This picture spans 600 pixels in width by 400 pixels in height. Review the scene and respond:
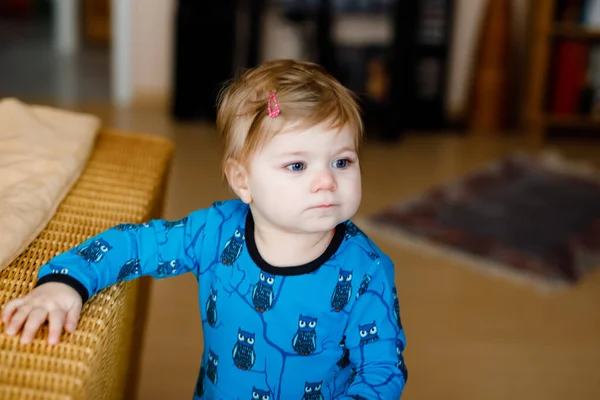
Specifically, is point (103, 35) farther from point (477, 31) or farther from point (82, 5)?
point (477, 31)

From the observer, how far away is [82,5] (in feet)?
16.5

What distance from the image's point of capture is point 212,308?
1130 mm

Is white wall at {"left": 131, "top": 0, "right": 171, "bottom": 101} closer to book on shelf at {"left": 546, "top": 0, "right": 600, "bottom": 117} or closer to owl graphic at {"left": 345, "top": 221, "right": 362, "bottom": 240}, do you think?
book on shelf at {"left": 546, "top": 0, "right": 600, "bottom": 117}

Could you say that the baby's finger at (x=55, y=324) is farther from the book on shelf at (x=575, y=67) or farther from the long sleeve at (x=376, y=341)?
the book on shelf at (x=575, y=67)

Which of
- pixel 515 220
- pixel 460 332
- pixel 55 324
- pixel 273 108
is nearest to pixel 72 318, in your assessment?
pixel 55 324

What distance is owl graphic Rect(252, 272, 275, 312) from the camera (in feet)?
3.51

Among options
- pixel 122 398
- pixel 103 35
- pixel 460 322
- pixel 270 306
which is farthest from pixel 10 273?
pixel 103 35

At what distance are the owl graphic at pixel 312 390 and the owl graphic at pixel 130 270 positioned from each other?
26 centimetres

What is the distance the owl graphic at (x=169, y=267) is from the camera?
1.12 meters

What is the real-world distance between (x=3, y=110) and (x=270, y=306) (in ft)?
2.08

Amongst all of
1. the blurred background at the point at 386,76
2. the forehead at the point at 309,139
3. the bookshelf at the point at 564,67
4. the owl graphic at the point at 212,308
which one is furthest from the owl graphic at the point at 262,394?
the bookshelf at the point at 564,67

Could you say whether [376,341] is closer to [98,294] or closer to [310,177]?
[310,177]

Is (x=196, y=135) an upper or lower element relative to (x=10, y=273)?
lower

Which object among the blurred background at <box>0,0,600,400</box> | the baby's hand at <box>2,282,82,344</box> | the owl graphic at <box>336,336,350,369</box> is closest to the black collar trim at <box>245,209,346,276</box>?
the owl graphic at <box>336,336,350,369</box>
